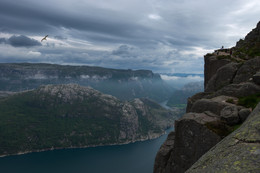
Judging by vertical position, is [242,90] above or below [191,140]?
above

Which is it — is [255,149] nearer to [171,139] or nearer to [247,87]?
[247,87]

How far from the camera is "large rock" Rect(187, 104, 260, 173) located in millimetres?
8556

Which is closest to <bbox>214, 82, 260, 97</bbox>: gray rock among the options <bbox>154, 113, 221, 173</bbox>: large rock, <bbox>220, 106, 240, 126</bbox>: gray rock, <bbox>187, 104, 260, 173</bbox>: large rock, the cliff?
the cliff

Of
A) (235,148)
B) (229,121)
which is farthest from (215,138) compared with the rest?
(235,148)

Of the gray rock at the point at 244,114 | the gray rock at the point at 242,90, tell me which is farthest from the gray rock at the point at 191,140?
the gray rock at the point at 242,90

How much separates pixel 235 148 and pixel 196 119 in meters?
14.1

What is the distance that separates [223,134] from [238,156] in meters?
12.8

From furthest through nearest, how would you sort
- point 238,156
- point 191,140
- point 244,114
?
point 191,140
point 244,114
point 238,156

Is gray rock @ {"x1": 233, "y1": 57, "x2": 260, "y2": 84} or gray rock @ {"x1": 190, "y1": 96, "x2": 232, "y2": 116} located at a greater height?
gray rock @ {"x1": 233, "y1": 57, "x2": 260, "y2": 84}

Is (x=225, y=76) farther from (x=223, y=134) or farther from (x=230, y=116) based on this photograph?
(x=223, y=134)

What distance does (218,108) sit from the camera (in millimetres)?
28359

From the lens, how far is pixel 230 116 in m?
22.6

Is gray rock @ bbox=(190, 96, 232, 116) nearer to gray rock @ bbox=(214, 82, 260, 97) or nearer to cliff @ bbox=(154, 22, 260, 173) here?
cliff @ bbox=(154, 22, 260, 173)

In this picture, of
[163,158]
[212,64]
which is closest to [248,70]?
[212,64]
